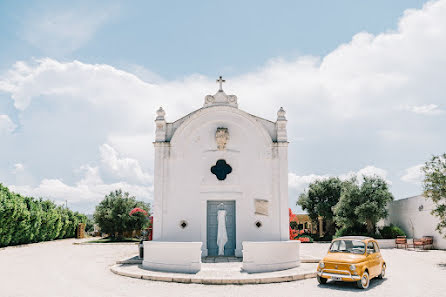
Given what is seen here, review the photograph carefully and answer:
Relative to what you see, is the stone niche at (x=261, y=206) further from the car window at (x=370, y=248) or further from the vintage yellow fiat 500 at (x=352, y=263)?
the car window at (x=370, y=248)

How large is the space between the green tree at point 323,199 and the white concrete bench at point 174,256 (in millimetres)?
24058

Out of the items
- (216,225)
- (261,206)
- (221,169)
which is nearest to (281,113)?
(221,169)

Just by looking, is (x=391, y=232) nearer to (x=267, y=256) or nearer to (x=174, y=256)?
(x=267, y=256)

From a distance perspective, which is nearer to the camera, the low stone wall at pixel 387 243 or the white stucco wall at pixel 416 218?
the white stucco wall at pixel 416 218

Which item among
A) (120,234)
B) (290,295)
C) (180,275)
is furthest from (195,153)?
(120,234)

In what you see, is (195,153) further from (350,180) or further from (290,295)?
(350,180)

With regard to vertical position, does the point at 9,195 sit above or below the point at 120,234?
above

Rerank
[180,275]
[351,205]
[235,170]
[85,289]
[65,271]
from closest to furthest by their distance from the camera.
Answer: [85,289] < [180,275] < [65,271] < [235,170] < [351,205]

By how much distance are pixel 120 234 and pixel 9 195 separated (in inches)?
413

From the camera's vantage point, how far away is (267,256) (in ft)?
42.4

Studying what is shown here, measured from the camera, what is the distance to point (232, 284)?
11.2 metres

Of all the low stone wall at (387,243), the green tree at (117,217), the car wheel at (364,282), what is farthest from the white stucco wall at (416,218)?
the green tree at (117,217)

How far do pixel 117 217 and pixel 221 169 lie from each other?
18.2 m

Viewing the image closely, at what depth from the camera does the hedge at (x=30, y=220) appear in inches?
935
